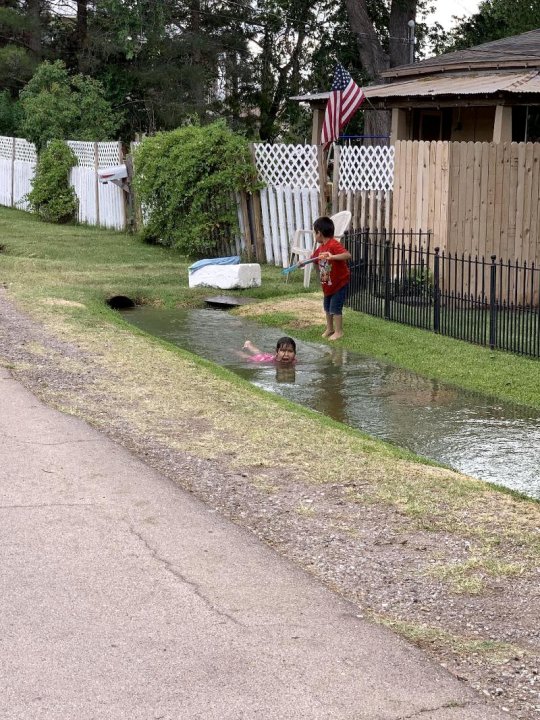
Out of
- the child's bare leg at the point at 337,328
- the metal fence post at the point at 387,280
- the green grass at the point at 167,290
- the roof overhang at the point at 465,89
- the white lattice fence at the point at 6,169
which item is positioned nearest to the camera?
the green grass at the point at 167,290

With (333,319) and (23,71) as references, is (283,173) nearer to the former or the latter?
(333,319)

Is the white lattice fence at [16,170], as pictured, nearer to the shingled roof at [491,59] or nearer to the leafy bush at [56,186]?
the leafy bush at [56,186]

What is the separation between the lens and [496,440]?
8164 mm

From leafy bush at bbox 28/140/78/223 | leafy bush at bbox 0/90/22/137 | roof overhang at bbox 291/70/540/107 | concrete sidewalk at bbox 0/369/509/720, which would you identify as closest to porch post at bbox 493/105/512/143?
roof overhang at bbox 291/70/540/107

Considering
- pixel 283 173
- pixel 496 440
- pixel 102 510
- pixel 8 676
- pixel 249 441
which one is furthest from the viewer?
pixel 283 173

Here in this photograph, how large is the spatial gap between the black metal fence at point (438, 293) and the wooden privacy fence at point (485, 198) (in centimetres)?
26

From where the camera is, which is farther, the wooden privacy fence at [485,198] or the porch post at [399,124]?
the porch post at [399,124]

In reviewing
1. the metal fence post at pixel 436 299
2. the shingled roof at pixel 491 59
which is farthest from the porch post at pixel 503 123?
the metal fence post at pixel 436 299

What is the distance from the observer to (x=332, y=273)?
1188 cm

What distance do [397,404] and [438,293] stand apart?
3.26 metres

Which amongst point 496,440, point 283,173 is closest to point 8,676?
point 496,440

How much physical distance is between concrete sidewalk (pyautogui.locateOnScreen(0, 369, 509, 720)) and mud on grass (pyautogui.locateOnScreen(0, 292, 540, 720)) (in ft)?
0.65

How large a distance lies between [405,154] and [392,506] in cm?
929

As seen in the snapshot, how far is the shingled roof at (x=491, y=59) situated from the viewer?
A: 20.9m
